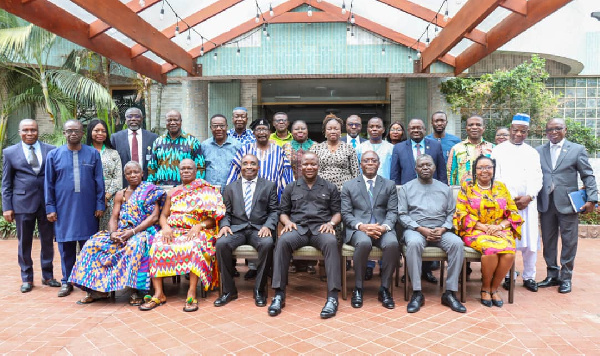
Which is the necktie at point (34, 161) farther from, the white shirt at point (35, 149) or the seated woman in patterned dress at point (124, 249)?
the seated woman in patterned dress at point (124, 249)

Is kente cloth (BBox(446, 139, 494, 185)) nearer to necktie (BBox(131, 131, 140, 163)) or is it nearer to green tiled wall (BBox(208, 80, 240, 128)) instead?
necktie (BBox(131, 131, 140, 163))

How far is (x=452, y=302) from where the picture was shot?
14.5 feet

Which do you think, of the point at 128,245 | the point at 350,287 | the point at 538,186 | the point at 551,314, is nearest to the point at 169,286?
the point at 128,245

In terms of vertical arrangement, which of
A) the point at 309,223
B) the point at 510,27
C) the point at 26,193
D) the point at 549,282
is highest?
the point at 510,27

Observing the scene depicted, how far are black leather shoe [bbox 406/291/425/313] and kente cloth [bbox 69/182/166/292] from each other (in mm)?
2646

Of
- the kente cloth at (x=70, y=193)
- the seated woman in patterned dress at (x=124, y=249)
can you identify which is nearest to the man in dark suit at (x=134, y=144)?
the kente cloth at (x=70, y=193)

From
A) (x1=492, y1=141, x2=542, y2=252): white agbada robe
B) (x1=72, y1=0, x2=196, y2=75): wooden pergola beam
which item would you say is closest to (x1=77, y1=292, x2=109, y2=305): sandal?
(x1=72, y1=0, x2=196, y2=75): wooden pergola beam

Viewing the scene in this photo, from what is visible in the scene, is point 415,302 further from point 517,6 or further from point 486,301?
point 517,6

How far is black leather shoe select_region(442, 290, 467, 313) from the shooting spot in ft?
14.2

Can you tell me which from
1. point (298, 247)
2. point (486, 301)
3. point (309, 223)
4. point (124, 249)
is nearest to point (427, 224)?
point (486, 301)

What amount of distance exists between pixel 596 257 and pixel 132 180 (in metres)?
6.74

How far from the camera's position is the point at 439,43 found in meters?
7.73

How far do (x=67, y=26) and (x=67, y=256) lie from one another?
10.2ft

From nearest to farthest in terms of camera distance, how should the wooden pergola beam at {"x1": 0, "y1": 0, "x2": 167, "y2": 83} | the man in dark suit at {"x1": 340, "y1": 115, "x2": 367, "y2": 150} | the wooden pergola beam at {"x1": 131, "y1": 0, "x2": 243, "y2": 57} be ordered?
1. the wooden pergola beam at {"x1": 0, "y1": 0, "x2": 167, "y2": 83}
2. the man in dark suit at {"x1": 340, "y1": 115, "x2": 367, "y2": 150}
3. the wooden pergola beam at {"x1": 131, "y1": 0, "x2": 243, "y2": 57}
